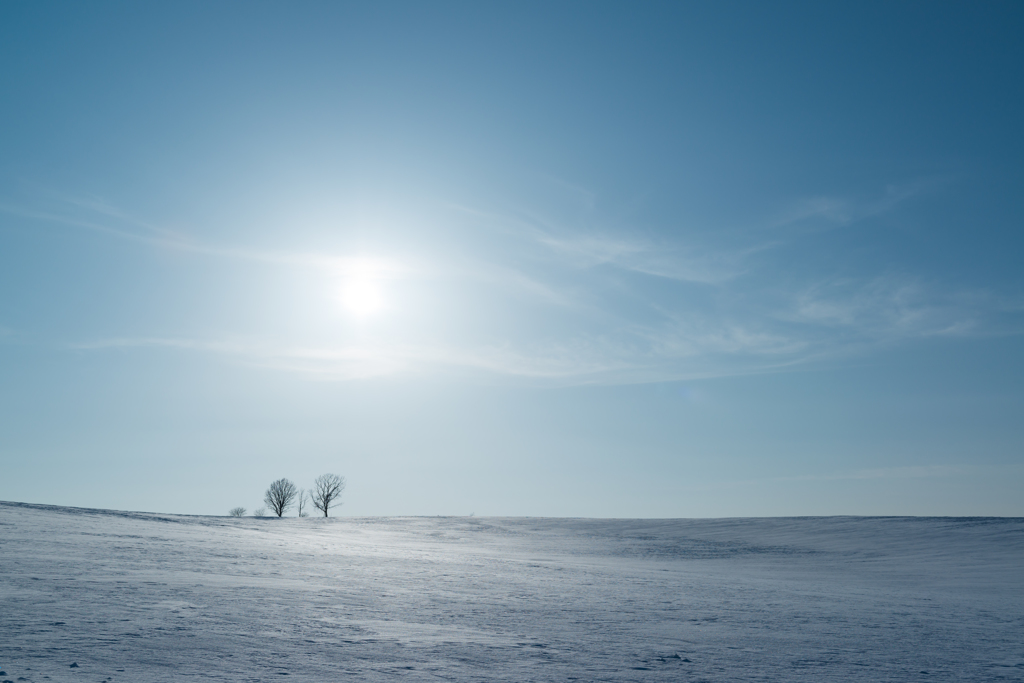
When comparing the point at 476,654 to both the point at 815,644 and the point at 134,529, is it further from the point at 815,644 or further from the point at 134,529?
the point at 134,529

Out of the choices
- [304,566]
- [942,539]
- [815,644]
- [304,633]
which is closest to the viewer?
[304,633]

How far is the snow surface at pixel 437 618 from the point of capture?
17.0ft

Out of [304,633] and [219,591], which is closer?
[304,633]

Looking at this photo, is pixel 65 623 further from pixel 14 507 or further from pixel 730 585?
pixel 14 507

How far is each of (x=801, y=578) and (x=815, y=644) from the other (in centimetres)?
1177

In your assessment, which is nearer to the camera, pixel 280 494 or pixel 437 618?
pixel 437 618

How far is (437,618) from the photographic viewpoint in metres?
7.65

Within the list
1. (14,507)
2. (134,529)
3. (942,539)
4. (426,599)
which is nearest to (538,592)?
(426,599)

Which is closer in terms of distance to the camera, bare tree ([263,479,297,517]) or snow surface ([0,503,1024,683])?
snow surface ([0,503,1024,683])

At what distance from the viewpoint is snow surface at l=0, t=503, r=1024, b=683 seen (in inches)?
204

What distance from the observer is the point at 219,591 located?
8.29 meters

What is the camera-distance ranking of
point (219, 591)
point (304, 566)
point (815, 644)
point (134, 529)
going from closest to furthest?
point (815, 644) → point (219, 591) → point (304, 566) → point (134, 529)

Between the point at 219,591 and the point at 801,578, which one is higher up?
the point at 219,591

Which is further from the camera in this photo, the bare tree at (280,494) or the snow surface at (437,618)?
the bare tree at (280,494)
